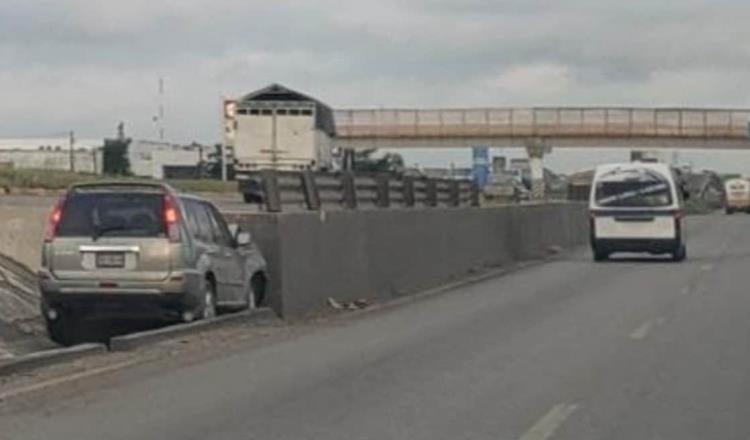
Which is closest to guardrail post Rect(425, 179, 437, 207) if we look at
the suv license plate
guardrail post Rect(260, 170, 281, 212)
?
guardrail post Rect(260, 170, 281, 212)

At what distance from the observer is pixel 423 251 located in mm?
31141

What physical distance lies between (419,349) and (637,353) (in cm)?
234

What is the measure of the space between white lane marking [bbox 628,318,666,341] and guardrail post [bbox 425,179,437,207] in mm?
12695

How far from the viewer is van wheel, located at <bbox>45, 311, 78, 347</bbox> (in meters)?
18.9

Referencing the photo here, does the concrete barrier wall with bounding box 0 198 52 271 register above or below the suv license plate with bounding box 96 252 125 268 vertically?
below

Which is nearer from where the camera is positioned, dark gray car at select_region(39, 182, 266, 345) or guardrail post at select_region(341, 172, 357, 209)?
dark gray car at select_region(39, 182, 266, 345)

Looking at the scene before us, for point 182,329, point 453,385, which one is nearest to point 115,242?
point 182,329

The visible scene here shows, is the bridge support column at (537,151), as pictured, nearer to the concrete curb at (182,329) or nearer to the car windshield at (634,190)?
the car windshield at (634,190)

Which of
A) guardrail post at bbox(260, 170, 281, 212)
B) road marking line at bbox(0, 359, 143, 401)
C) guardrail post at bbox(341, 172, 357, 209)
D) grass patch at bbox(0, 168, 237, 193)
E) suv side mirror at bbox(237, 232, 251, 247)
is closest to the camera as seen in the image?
road marking line at bbox(0, 359, 143, 401)

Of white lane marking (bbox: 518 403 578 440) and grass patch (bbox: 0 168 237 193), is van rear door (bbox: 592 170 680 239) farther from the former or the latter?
white lane marking (bbox: 518 403 578 440)

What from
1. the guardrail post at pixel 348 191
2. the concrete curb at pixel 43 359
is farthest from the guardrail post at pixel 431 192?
the concrete curb at pixel 43 359

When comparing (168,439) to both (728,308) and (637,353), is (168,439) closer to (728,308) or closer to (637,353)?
(637,353)

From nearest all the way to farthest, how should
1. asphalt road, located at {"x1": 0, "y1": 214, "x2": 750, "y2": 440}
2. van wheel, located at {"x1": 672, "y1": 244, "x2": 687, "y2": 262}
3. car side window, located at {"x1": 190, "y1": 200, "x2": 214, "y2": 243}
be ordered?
asphalt road, located at {"x1": 0, "y1": 214, "x2": 750, "y2": 440}, car side window, located at {"x1": 190, "y1": 200, "x2": 214, "y2": 243}, van wheel, located at {"x1": 672, "y1": 244, "x2": 687, "y2": 262}

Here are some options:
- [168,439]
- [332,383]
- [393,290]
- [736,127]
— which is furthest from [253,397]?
[736,127]
